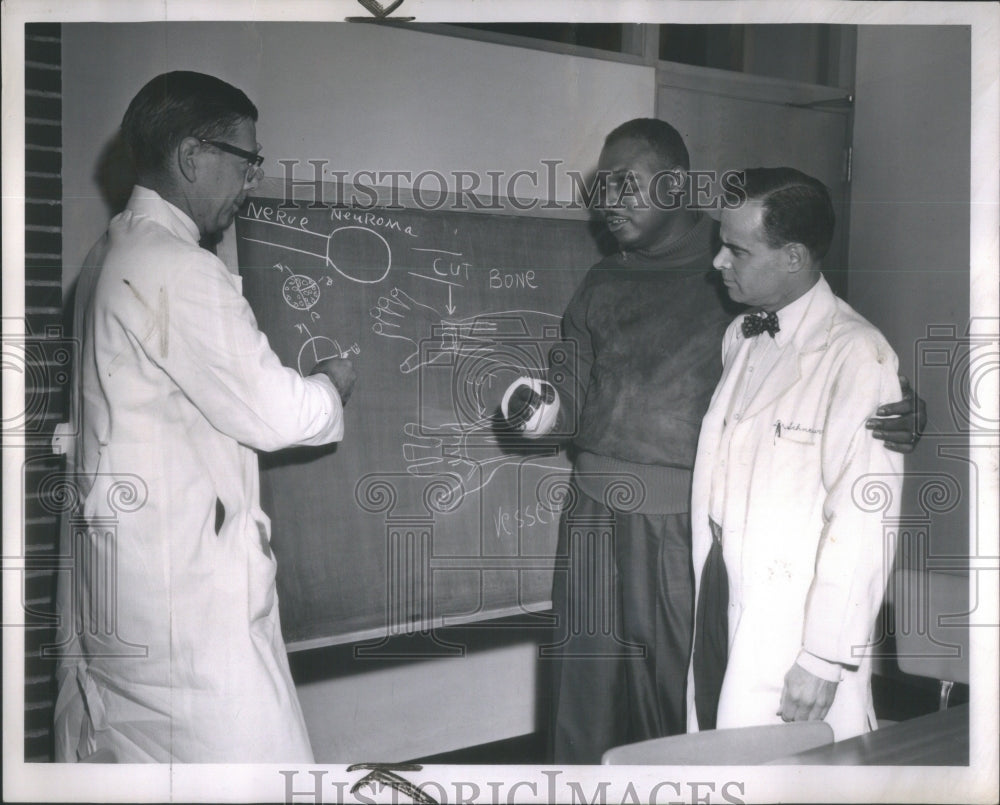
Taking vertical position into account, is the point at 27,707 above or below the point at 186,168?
below

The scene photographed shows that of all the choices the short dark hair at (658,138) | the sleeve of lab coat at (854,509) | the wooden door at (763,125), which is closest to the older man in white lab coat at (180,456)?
the short dark hair at (658,138)

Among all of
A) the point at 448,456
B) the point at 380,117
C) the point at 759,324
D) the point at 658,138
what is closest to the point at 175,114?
the point at 380,117

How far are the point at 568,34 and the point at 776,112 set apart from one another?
1.69 ft

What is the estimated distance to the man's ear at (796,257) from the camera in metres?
2.26

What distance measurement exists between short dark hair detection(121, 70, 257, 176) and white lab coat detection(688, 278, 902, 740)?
1255 millimetres

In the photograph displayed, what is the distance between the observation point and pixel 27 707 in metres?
Answer: 2.28

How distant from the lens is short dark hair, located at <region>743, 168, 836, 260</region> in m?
2.26

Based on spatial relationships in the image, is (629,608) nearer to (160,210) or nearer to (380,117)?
(380,117)

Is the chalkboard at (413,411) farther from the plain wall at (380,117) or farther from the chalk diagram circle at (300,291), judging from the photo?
the plain wall at (380,117)

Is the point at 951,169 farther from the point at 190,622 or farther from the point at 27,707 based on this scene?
the point at 27,707

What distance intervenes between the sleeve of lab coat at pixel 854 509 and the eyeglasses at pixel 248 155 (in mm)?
1379

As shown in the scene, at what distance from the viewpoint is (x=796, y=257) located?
226 centimetres

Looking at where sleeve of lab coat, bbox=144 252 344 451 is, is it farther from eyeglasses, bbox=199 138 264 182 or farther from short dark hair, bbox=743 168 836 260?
short dark hair, bbox=743 168 836 260

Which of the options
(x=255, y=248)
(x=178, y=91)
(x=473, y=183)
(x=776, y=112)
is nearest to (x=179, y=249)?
(x=255, y=248)
